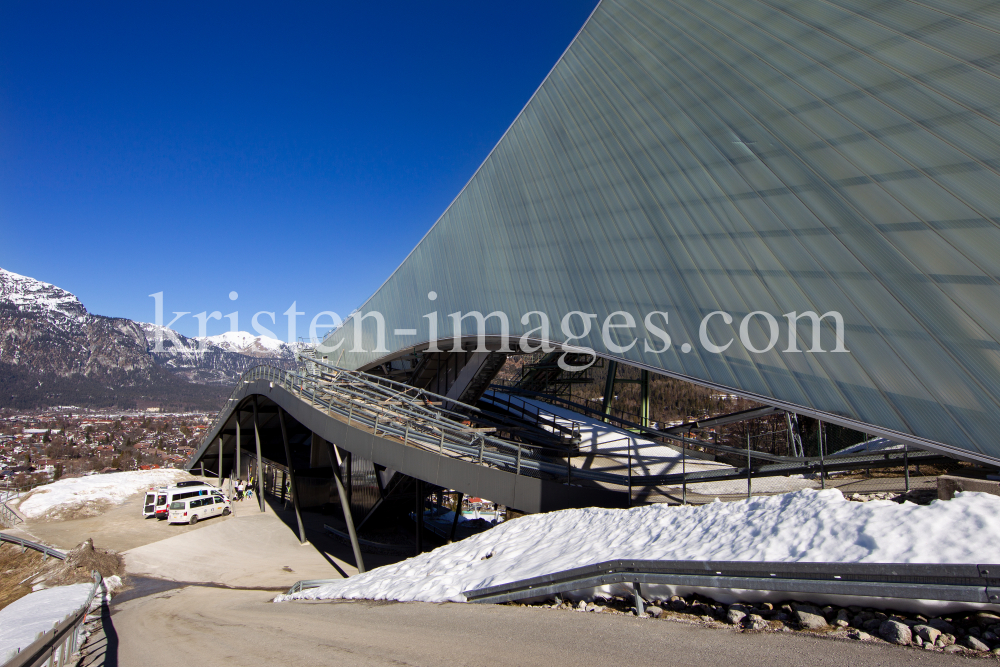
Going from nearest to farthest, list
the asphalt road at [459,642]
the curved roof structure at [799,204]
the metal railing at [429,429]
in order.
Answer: the asphalt road at [459,642] < the curved roof structure at [799,204] < the metal railing at [429,429]

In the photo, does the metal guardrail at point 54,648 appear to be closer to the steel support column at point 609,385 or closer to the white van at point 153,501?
the steel support column at point 609,385

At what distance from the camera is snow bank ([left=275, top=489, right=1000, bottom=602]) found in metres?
4.25

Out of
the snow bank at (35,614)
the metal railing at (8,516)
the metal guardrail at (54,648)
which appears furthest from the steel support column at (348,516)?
the metal railing at (8,516)

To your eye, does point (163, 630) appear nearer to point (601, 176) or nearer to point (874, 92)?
point (601, 176)

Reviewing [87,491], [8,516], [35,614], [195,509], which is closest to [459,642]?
[35,614]

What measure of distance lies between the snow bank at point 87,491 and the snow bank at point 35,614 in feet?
74.8

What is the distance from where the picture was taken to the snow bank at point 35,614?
620 centimetres

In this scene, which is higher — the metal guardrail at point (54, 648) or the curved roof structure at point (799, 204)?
the curved roof structure at point (799, 204)

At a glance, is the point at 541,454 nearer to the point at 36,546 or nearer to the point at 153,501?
the point at 36,546

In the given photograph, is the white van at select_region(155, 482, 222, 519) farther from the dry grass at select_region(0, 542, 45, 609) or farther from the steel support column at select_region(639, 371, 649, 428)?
the steel support column at select_region(639, 371, 649, 428)

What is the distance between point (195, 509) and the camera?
25.2 metres

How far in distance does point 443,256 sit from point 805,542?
18.3 m

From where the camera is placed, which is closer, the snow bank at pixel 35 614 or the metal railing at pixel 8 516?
the snow bank at pixel 35 614

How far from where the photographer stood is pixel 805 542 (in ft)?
16.1
